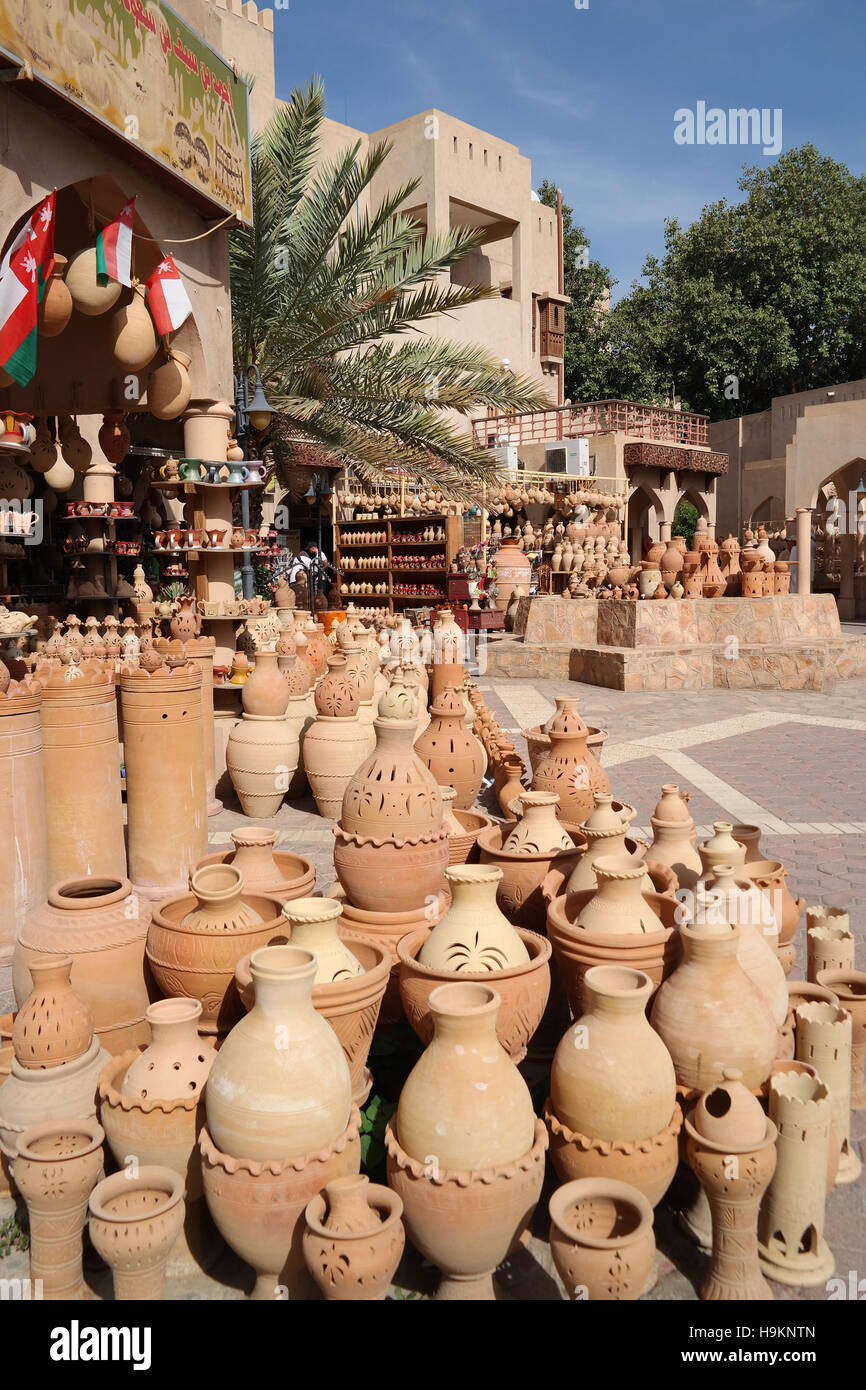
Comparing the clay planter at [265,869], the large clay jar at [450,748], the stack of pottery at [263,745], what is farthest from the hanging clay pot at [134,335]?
the clay planter at [265,869]

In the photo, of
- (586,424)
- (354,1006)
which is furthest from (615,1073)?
(586,424)

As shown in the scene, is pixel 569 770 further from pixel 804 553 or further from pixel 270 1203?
Result: pixel 804 553

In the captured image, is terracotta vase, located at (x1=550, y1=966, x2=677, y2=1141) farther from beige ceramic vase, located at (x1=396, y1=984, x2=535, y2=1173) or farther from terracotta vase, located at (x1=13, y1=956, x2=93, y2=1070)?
terracotta vase, located at (x1=13, y1=956, x2=93, y2=1070)

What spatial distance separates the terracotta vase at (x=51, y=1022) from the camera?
8.33 ft

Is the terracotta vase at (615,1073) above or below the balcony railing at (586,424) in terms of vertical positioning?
below

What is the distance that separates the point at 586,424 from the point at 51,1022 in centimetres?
2313

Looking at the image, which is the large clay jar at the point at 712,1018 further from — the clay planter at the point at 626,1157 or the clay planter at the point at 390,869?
the clay planter at the point at 390,869

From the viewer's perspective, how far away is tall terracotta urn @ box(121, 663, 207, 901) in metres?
4.52

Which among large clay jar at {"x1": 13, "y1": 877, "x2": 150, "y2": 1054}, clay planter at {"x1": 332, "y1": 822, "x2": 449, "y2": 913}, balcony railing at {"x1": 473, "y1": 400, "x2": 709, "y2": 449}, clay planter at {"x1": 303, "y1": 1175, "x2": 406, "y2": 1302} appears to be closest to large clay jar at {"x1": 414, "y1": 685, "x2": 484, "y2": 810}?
clay planter at {"x1": 332, "y1": 822, "x2": 449, "y2": 913}

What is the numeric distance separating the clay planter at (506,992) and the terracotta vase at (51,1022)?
34.9 inches

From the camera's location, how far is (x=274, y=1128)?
2154 millimetres

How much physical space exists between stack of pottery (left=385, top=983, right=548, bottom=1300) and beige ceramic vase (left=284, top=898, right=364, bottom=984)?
15.8 inches

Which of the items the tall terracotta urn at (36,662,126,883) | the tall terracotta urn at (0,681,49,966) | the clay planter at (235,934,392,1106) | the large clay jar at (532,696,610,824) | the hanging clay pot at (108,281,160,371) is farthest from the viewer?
the hanging clay pot at (108,281,160,371)

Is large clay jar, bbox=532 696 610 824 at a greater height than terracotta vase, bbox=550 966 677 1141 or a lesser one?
greater
